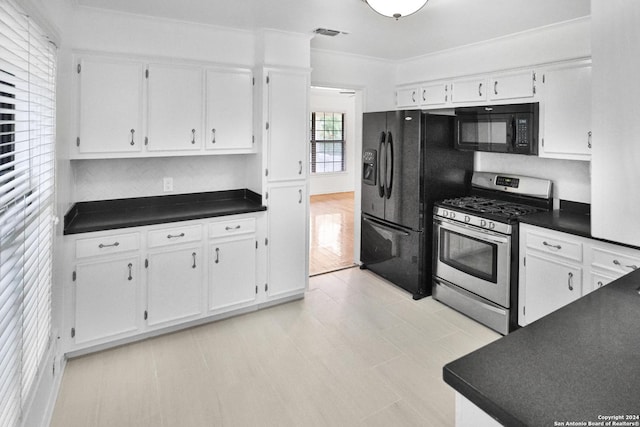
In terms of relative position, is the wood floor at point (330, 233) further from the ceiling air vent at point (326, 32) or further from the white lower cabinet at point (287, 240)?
the ceiling air vent at point (326, 32)

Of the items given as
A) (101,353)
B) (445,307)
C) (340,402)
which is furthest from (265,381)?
(445,307)

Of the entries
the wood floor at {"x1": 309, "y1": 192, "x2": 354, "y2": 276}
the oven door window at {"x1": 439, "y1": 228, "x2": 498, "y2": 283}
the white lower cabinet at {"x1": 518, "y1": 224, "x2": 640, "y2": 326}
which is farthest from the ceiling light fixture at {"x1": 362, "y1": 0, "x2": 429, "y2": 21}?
the wood floor at {"x1": 309, "y1": 192, "x2": 354, "y2": 276}

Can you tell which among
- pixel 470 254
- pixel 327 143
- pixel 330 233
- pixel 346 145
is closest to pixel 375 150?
pixel 470 254

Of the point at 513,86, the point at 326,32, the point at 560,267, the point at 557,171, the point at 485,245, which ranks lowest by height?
the point at 560,267

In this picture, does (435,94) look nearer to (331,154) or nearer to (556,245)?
(556,245)

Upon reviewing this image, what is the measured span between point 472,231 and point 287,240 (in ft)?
5.41

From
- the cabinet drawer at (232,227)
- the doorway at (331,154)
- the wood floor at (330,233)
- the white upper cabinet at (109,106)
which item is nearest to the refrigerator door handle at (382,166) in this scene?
the wood floor at (330,233)

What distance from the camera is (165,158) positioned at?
138 inches

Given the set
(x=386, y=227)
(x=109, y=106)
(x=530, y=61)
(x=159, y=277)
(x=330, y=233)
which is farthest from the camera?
(x=330, y=233)

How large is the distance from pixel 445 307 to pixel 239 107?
2.64 meters

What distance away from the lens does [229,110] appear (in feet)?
11.3

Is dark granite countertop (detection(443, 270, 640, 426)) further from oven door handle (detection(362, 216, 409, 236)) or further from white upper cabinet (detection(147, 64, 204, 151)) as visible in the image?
white upper cabinet (detection(147, 64, 204, 151))

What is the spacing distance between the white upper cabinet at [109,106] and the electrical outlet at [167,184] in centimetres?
48

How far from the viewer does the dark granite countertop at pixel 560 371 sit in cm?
87
